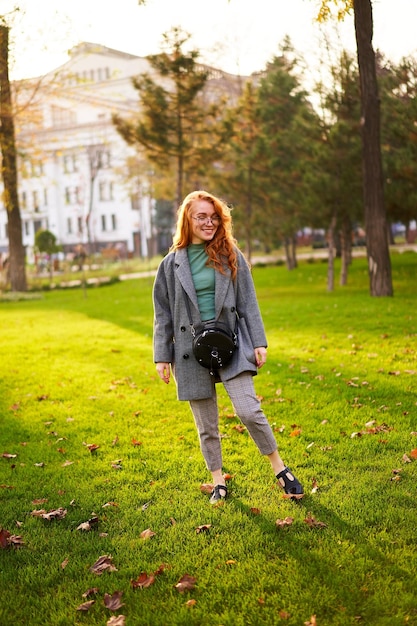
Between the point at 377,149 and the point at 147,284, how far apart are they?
15.4 m

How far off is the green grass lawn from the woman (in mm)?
533

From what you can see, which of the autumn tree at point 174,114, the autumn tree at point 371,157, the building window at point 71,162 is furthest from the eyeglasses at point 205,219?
the building window at point 71,162

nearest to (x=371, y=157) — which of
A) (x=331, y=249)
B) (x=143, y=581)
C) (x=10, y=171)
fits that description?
(x=331, y=249)

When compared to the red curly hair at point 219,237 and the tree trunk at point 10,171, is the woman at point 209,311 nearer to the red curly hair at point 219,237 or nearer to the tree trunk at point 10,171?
the red curly hair at point 219,237

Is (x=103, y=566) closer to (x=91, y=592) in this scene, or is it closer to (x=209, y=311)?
(x=91, y=592)

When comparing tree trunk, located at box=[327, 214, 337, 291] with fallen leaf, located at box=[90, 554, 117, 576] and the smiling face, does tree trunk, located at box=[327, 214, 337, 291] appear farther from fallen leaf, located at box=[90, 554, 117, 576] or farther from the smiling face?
fallen leaf, located at box=[90, 554, 117, 576]

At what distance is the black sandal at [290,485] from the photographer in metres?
4.96

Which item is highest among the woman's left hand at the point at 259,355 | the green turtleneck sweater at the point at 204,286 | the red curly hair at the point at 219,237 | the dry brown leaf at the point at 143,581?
the red curly hair at the point at 219,237

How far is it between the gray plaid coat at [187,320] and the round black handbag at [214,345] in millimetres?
89

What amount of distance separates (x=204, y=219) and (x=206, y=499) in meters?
2.00

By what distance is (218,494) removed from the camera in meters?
5.09

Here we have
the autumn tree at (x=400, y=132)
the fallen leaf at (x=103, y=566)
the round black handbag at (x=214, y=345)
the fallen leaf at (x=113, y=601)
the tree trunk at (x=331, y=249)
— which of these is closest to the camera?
the fallen leaf at (x=113, y=601)

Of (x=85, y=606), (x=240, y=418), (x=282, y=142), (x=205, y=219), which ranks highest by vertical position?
(x=282, y=142)

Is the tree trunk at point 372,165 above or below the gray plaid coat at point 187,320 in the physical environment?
above
